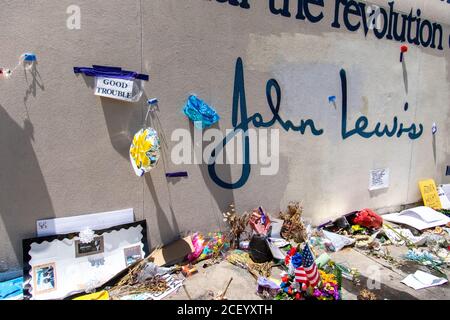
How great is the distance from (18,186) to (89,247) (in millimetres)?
858

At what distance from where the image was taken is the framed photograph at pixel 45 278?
2844 mm

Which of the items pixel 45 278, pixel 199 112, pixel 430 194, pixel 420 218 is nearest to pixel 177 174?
pixel 199 112

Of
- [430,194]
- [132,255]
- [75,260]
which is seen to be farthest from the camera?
[430,194]

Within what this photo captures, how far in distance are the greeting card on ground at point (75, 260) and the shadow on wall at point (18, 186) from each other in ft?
0.46

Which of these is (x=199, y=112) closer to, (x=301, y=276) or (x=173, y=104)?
(x=173, y=104)

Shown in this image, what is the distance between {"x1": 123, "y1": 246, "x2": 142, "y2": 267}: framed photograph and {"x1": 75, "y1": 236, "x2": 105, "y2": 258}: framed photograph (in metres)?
0.24

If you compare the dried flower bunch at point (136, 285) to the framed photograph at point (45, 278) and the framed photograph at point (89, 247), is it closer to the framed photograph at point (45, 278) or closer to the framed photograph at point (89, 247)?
the framed photograph at point (89, 247)

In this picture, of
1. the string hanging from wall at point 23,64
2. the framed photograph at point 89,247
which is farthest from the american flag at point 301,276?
the string hanging from wall at point 23,64

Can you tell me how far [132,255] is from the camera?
10.9 ft

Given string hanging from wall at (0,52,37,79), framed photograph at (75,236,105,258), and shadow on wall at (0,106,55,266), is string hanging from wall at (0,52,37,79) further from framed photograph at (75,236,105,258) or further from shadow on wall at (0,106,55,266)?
framed photograph at (75,236,105,258)

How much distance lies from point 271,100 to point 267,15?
1028mm

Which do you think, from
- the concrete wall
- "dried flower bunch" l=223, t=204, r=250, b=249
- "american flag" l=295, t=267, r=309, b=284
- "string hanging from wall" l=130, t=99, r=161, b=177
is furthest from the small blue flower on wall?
"american flag" l=295, t=267, r=309, b=284

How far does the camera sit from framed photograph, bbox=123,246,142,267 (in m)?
3.27
